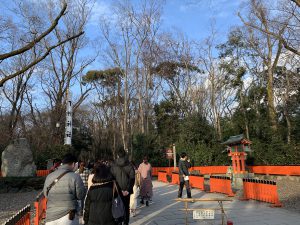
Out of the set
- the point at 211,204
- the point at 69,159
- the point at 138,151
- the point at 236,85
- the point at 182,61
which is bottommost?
the point at 211,204

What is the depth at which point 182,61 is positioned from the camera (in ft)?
110

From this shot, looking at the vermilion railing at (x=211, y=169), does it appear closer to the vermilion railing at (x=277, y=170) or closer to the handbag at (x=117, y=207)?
the vermilion railing at (x=277, y=170)

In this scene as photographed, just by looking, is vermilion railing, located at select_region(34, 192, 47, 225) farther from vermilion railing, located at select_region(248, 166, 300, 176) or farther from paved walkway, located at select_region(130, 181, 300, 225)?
vermilion railing, located at select_region(248, 166, 300, 176)

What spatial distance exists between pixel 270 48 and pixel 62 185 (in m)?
26.4

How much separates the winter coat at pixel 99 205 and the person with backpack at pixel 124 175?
209cm

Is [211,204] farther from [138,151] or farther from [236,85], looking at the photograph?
[236,85]

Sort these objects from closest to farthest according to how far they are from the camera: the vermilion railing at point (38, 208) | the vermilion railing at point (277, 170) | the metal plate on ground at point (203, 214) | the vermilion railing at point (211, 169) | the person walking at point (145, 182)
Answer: the metal plate on ground at point (203, 214), the vermilion railing at point (38, 208), the person walking at point (145, 182), the vermilion railing at point (277, 170), the vermilion railing at point (211, 169)

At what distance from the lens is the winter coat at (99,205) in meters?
4.04

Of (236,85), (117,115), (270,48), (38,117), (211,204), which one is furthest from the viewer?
(117,115)

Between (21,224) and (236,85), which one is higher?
(236,85)

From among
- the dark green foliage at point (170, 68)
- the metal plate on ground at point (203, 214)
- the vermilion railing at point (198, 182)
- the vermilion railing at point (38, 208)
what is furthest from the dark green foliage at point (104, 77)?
the metal plate on ground at point (203, 214)

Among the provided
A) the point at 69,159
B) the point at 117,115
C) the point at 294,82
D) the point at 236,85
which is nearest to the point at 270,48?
the point at 294,82

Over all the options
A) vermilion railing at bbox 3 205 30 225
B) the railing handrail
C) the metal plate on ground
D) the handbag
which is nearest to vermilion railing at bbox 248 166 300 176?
the metal plate on ground

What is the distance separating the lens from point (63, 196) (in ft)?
13.2
